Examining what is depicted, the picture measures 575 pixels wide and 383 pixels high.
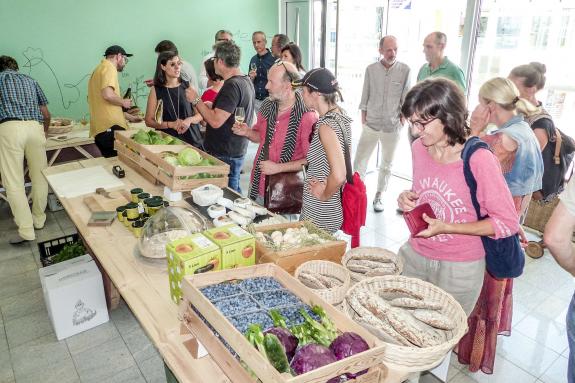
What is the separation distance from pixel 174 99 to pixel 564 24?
3.75m

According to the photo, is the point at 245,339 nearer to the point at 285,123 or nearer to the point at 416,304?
the point at 416,304

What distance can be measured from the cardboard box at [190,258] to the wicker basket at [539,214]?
11.5 feet

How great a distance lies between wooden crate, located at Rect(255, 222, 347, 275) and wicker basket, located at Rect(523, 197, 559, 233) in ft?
9.61

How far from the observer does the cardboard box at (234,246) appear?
5.29ft

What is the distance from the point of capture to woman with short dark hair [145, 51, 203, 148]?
3590 millimetres

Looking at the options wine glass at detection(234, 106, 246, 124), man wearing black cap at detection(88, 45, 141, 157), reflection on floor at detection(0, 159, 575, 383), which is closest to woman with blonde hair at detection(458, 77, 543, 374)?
reflection on floor at detection(0, 159, 575, 383)

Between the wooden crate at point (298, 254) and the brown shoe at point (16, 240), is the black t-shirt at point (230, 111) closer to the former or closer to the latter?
the wooden crate at point (298, 254)

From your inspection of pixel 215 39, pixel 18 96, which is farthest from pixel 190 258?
pixel 215 39

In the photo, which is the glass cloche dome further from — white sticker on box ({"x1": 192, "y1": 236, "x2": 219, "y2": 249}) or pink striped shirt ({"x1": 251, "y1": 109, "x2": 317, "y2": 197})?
pink striped shirt ({"x1": 251, "y1": 109, "x2": 317, "y2": 197})

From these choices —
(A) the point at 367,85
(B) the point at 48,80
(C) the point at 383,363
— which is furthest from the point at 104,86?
(C) the point at 383,363

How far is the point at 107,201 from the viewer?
263 centimetres

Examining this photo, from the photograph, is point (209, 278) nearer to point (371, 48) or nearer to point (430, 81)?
point (430, 81)

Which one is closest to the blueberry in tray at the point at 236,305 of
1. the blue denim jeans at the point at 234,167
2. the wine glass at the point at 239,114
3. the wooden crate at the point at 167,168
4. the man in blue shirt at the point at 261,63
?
the wooden crate at the point at 167,168

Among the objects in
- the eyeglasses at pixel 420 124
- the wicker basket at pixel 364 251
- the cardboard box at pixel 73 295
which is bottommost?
the cardboard box at pixel 73 295
